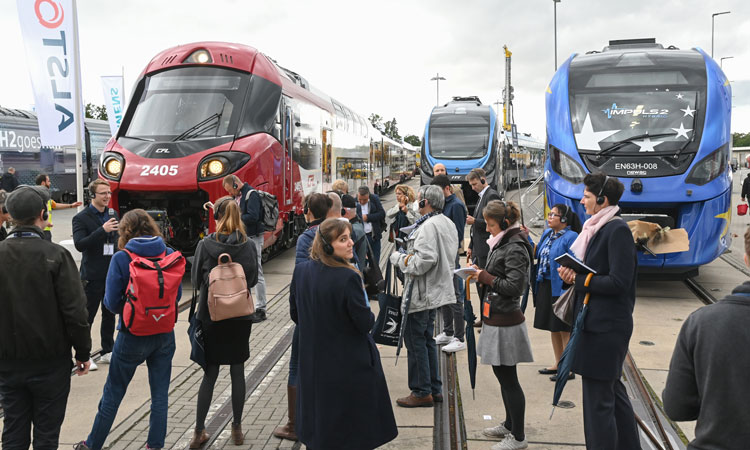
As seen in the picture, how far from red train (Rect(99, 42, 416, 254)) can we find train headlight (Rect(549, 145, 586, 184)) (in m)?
4.56

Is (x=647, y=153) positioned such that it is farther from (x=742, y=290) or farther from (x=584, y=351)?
(x=742, y=290)

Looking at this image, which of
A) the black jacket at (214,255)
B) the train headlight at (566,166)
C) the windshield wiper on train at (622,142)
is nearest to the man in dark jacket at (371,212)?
the train headlight at (566,166)

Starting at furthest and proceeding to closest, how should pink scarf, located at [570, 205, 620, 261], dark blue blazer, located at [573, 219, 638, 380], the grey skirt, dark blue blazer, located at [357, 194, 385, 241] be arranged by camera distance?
dark blue blazer, located at [357, 194, 385, 241] → the grey skirt → pink scarf, located at [570, 205, 620, 261] → dark blue blazer, located at [573, 219, 638, 380]

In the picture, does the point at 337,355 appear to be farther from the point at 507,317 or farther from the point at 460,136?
Answer: the point at 460,136

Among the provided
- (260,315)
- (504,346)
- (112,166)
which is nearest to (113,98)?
(112,166)

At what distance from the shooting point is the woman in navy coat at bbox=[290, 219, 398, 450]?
355cm

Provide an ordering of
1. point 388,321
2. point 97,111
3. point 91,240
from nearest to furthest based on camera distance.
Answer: point 388,321 < point 91,240 < point 97,111

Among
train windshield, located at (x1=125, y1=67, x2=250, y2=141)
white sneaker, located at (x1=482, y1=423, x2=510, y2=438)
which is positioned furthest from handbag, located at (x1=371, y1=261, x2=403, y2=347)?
train windshield, located at (x1=125, y1=67, x2=250, y2=141)

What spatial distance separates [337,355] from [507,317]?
1.54 meters

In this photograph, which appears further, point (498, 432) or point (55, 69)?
point (55, 69)

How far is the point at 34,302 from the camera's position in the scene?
3660mm

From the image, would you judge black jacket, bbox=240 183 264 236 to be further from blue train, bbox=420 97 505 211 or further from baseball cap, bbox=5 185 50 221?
blue train, bbox=420 97 505 211

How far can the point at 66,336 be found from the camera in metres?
3.79

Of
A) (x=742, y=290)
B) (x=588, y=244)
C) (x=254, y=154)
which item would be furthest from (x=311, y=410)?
(x=254, y=154)
